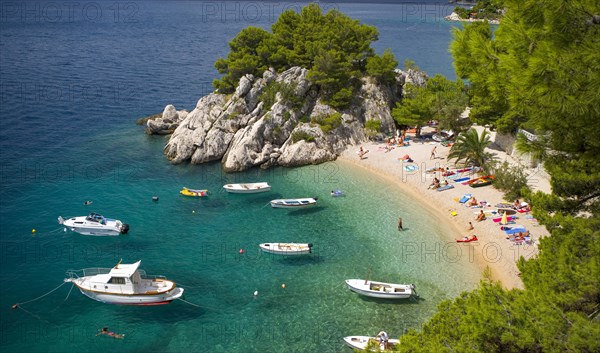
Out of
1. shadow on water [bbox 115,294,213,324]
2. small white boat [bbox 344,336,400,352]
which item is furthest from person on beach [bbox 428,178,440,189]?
shadow on water [bbox 115,294,213,324]

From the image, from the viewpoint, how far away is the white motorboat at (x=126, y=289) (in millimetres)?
29281

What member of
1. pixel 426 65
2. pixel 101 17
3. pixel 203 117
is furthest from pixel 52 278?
pixel 101 17

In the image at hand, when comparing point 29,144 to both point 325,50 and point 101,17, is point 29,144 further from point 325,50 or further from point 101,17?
point 101,17

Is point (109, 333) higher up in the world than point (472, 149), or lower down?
lower down

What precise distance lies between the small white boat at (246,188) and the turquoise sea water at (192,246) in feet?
2.43

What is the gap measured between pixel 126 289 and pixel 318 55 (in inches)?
1538

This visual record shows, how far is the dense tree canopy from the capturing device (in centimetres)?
5553

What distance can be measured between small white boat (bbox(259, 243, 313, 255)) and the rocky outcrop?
111 ft

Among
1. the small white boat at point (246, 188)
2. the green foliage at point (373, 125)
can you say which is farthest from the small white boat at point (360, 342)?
the green foliage at point (373, 125)

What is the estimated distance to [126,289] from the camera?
2934cm

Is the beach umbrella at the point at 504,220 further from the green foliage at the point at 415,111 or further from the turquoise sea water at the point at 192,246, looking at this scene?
the green foliage at the point at 415,111

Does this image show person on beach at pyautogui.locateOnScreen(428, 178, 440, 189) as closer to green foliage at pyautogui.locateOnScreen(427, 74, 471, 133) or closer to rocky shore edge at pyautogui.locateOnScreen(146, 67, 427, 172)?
green foliage at pyautogui.locateOnScreen(427, 74, 471, 133)

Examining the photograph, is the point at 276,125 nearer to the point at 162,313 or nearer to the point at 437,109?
the point at 437,109

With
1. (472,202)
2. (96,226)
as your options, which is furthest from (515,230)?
(96,226)
